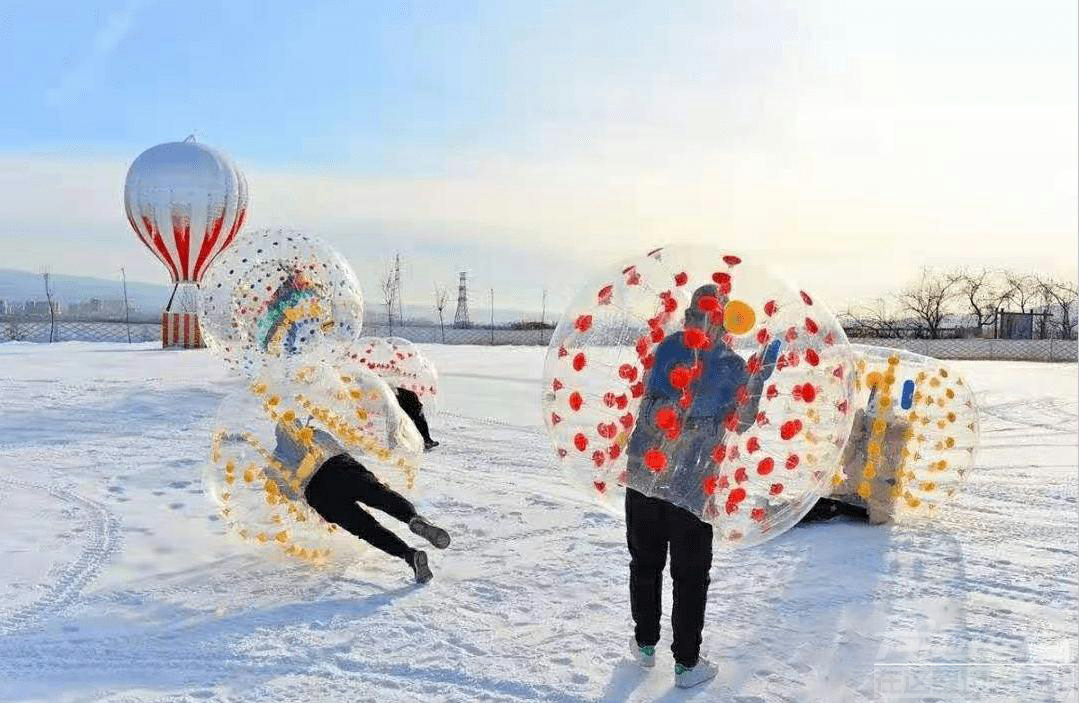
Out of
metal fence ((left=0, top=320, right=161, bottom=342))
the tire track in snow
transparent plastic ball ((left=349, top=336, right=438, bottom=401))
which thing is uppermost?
transparent plastic ball ((left=349, top=336, right=438, bottom=401))

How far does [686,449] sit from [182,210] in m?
22.1

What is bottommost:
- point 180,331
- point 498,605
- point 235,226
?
point 498,605

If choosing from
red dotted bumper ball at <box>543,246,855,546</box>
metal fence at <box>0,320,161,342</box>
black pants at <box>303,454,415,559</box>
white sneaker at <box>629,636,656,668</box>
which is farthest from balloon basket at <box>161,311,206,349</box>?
white sneaker at <box>629,636,656,668</box>

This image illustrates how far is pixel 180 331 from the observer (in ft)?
77.9

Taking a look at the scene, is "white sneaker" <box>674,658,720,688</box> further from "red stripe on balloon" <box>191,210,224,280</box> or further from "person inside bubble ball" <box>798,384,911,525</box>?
"red stripe on balloon" <box>191,210,224,280</box>

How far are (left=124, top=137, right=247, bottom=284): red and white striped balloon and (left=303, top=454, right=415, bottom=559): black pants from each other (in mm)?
20165

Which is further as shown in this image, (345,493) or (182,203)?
(182,203)

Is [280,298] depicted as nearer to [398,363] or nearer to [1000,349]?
[398,363]

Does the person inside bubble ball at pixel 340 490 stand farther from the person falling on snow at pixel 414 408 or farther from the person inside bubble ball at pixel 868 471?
the person falling on snow at pixel 414 408

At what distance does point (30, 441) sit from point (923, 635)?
8.43 metres

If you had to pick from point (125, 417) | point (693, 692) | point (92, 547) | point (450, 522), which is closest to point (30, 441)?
point (125, 417)

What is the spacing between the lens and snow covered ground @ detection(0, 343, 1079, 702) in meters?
4.00

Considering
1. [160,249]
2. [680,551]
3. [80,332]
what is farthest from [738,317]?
[80,332]

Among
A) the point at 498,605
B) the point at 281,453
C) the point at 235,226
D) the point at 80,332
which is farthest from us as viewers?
the point at 80,332
